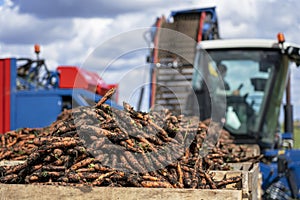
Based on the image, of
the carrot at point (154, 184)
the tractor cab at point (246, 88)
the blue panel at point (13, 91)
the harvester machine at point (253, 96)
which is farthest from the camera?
the tractor cab at point (246, 88)

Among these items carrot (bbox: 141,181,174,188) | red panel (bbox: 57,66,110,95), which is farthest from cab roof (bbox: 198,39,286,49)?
carrot (bbox: 141,181,174,188)

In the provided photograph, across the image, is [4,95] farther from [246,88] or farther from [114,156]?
[114,156]

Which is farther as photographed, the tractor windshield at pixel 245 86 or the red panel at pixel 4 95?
the tractor windshield at pixel 245 86

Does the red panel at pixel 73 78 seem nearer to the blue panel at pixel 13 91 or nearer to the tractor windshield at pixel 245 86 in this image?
the blue panel at pixel 13 91

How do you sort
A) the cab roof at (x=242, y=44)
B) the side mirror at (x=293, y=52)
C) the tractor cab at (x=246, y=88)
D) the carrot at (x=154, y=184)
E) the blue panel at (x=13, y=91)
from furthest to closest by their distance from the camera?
1. the cab roof at (x=242, y=44)
2. the tractor cab at (x=246, y=88)
3. the side mirror at (x=293, y=52)
4. the blue panel at (x=13, y=91)
5. the carrot at (x=154, y=184)

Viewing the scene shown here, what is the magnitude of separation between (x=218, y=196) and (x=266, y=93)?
17.9ft

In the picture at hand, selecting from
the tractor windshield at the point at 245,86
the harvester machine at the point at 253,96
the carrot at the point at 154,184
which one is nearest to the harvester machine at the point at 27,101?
the harvester machine at the point at 253,96

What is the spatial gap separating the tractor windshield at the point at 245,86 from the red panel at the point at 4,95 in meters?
3.53

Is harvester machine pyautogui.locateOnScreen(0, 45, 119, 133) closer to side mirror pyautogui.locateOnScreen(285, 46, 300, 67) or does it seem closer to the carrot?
side mirror pyautogui.locateOnScreen(285, 46, 300, 67)

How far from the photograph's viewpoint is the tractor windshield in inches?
337

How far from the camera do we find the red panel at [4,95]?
26.9ft

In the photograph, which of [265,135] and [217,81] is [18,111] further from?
[265,135]

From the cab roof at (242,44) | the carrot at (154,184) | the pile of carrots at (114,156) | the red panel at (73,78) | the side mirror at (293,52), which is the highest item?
the cab roof at (242,44)

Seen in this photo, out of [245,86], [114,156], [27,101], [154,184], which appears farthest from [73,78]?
[154,184]
